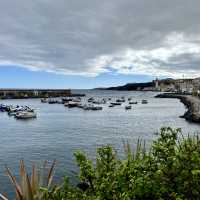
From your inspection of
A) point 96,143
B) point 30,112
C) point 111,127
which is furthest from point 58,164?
point 30,112

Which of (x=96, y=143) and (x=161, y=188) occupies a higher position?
(x=161, y=188)

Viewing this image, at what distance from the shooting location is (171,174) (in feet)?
22.2

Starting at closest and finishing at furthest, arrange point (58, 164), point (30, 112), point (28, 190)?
point (28, 190), point (58, 164), point (30, 112)

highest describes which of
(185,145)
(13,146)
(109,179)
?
(185,145)

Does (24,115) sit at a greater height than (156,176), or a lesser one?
lesser

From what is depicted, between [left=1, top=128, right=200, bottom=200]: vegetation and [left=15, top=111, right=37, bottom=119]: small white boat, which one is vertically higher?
[left=1, top=128, right=200, bottom=200]: vegetation

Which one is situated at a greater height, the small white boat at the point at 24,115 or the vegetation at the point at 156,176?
the vegetation at the point at 156,176

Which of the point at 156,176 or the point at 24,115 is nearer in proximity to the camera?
the point at 156,176

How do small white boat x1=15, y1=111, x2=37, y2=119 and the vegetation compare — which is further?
small white boat x1=15, y1=111, x2=37, y2=119

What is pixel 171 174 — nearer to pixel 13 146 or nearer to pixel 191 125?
pixel 13 146

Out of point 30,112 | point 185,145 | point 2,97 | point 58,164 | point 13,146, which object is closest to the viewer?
point 185,145

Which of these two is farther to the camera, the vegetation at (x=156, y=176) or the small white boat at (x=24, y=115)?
the small white boat at (x=24, y=115)

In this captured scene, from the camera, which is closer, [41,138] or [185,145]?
[185,145]

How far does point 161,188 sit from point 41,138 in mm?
46843
